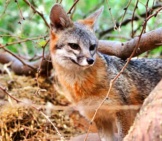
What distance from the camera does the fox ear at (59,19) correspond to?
4.19 m

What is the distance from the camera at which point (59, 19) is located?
171 inches

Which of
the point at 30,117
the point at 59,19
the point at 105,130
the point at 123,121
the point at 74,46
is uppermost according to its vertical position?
the point at 59,19

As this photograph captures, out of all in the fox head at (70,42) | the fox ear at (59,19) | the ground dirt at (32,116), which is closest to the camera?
the fox head at (70,42)

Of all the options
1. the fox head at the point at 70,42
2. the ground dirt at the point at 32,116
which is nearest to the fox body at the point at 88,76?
the fox head at the point at 70,42

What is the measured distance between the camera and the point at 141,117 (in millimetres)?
2562

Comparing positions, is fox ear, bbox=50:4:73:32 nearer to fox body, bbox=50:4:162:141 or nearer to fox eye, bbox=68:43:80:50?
fox body, bbox=50:4:162:141

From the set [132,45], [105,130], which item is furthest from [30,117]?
[132,45]

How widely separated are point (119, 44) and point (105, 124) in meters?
0.99

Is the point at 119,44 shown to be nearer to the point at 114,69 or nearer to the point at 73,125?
the point at 114,69

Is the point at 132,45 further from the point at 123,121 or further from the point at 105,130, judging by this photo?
the point at 105,130

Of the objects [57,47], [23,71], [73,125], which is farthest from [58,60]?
[23,71]

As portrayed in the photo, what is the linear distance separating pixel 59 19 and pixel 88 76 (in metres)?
0.67

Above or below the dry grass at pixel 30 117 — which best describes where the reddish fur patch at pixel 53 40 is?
above

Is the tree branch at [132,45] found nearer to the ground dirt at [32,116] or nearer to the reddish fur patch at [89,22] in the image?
the reddish fur patch at [89,22]
